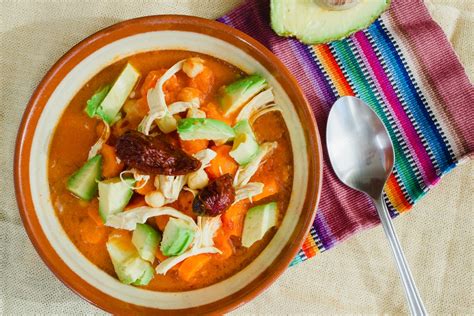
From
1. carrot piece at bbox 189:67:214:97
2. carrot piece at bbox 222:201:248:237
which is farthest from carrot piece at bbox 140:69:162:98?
carrot piece at bbox 222:201:248:237

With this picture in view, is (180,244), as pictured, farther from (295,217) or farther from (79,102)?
(79,102)

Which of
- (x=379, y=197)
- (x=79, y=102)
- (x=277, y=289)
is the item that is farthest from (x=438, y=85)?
(x=79, y=102)

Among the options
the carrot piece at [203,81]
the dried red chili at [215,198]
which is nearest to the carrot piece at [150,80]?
the carrot piece at [203,81]

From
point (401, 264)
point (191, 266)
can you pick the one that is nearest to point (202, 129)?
point (191, 266)

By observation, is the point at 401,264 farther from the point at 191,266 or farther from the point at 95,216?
the point at 95,216

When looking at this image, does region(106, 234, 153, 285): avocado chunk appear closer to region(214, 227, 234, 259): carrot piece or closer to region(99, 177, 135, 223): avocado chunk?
region(99, 177, 135, 223): avocado chunk

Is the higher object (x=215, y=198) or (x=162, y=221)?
(x=215, y=198)
